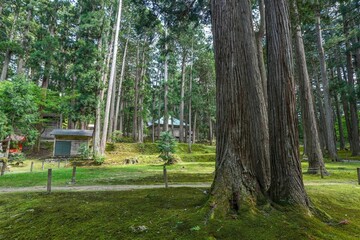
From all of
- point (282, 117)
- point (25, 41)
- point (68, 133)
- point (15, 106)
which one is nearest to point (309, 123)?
point (282, 117)

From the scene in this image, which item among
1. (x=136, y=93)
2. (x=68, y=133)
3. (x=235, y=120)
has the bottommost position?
(x=235, y=120)

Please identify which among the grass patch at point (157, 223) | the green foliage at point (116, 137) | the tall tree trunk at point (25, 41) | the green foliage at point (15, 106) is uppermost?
the tall tree trunk at point (25, 41)

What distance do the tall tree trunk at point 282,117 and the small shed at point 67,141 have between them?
21.1m

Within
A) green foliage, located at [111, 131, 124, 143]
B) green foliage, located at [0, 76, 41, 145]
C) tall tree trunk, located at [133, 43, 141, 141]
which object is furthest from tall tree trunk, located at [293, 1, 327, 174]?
tall tree trunk, located at [133, 43, 141, 141]

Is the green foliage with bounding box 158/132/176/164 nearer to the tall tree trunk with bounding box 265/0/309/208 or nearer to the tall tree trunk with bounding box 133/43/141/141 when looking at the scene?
the tall tree trunk with bounding box 133/43/141/141

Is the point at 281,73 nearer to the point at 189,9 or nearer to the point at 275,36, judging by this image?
the point at 275,36

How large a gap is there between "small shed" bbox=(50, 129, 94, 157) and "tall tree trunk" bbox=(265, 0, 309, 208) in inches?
830

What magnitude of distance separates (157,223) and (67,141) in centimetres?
2165

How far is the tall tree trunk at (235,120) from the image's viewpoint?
137 inches

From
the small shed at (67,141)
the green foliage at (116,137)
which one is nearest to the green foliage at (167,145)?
the green foliage at (116,137)

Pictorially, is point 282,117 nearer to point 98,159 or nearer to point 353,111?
point 98,159

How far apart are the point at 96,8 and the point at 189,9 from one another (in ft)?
49.1

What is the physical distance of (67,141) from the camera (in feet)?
71.3

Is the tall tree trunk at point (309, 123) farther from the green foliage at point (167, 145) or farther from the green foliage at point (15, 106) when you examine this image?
the green foliage at point (15, 106)
